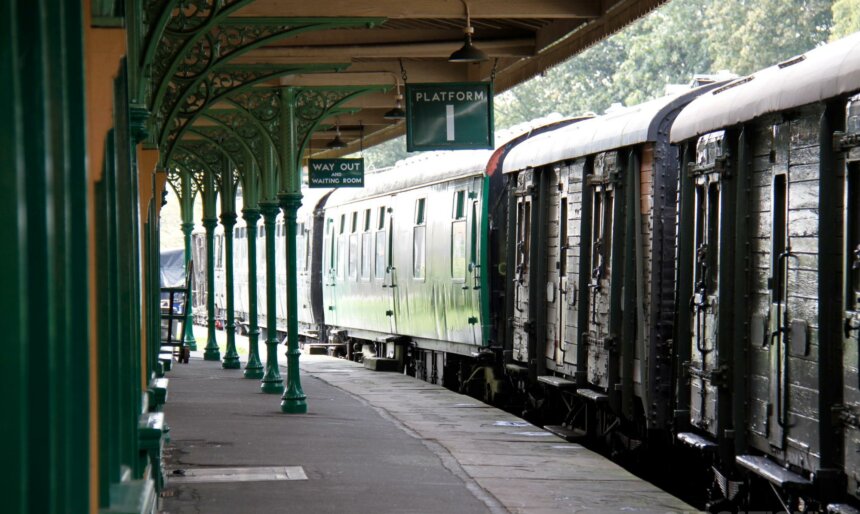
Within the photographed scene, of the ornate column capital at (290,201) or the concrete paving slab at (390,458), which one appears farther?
the ornate column capital at (290,201)

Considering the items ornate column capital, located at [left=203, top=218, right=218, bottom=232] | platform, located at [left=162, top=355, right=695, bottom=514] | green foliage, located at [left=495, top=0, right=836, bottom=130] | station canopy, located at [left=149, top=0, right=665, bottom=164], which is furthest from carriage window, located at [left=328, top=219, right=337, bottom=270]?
green foliage, located at [left=495, top=0, right=836, bottom=130]

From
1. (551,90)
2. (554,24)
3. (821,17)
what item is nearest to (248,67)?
(554,24)

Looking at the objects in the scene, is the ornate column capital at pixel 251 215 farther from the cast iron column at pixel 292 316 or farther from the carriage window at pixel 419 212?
the cast iron column at pixel 292 316

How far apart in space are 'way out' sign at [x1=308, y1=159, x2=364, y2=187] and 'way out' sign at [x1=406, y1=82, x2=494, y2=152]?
21.0 ft

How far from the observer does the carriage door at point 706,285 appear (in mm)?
9156

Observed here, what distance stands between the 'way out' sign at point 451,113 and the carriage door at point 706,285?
5.40 meters

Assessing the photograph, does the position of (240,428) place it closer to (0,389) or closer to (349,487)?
(349,487)

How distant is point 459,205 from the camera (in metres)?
18.4

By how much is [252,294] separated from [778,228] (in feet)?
45.8

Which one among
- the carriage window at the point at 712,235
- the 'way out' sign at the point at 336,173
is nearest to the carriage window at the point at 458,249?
the 'way out' sign at the point at 336,173

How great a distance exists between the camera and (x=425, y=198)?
67.0ft

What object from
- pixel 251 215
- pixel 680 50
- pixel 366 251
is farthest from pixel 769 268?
pixel 680 50

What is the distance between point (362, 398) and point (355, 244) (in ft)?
26.0

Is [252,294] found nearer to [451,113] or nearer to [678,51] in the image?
[451,113]
